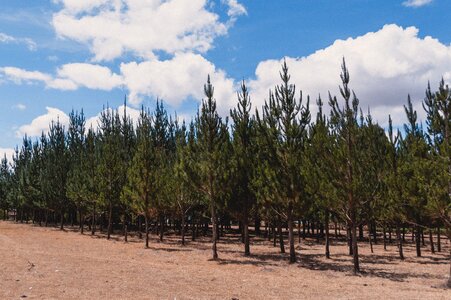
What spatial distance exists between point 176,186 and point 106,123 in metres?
39.5

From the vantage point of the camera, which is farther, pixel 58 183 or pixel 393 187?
pixel 58 183

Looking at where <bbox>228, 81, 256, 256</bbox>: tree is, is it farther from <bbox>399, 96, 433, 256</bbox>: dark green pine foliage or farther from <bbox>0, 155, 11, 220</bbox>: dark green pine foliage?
<bbox>0, 155, 11, 220</bbox>: dark green pine foliage

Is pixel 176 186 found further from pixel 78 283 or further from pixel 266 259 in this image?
pixel 78 283

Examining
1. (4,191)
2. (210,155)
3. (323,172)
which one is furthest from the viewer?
(4,191)

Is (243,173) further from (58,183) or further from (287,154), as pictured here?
(58,183)

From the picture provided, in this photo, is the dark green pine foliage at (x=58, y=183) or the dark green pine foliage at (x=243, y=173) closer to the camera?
the dark green pine foliage at (x=243, y=173)

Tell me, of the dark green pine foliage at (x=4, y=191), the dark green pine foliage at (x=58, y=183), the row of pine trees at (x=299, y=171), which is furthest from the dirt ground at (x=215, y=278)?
the dark green pine foliage at (x=4, y=191)

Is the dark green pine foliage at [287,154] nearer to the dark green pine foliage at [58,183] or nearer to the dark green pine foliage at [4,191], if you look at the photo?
the dark green pine foliage at [58,183]

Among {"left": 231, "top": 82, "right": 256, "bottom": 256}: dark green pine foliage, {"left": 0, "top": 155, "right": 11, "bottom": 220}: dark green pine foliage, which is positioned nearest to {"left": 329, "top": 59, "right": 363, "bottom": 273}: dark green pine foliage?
{"left": 231, "top": 82, "right": 256, "bottom": 256}: dark green pine foliage

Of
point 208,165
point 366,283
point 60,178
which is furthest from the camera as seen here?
point 60,178

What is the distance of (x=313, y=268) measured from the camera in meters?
20.4

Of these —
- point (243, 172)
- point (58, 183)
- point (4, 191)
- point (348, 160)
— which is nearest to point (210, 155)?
point (243, 172)

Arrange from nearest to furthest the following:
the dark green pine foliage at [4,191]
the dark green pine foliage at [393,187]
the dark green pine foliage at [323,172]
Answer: the dark green pine foliage at [323,172]
the dark green pine foliage at [393,187]
the dark green pine foliage at [4,191]

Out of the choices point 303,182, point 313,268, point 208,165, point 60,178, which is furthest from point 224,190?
point 60,178
